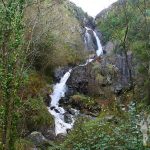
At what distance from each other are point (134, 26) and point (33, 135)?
13.2 m

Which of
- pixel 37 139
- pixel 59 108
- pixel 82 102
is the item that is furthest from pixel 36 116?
pixel 82 102

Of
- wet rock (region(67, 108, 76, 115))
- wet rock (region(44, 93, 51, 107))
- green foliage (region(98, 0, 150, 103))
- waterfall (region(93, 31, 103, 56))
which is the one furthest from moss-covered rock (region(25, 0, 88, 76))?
waterfall (region(93, 31, 103, 56))

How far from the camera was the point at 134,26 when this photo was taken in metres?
29.8

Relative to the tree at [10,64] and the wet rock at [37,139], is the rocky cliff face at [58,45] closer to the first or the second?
the wet rock at [37,139]

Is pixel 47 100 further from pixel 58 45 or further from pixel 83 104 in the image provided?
pixel 58 45

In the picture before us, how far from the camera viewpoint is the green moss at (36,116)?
73.8ft

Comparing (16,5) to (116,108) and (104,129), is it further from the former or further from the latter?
(116,108)

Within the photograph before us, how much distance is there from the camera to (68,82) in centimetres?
3325

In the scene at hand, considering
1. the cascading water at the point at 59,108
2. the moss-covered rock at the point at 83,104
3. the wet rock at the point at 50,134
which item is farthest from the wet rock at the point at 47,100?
the wet rock at the point at 50,134

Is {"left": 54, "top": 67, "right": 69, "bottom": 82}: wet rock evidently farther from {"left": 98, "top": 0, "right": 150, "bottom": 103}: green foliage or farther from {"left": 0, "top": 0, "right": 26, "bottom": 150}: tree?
{"left": 0, "top": 0, "right": 26, "bottom": 150}: tree

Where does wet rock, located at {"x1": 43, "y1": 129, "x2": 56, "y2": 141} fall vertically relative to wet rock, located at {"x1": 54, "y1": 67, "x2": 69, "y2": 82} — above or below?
below

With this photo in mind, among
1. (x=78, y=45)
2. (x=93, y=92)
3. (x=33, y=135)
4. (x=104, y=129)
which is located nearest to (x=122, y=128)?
(x=104, y=129)

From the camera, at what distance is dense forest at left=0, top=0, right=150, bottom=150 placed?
12.6 meters

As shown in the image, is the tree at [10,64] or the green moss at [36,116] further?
the green moss at [36,116]
